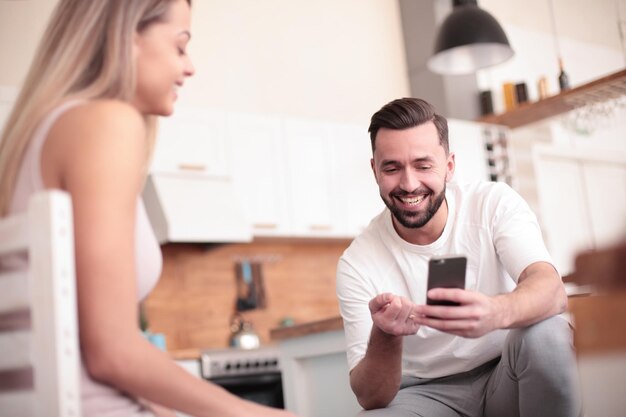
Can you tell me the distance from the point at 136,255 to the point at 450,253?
127 cm

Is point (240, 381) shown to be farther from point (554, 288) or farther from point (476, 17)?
point (554, 288)

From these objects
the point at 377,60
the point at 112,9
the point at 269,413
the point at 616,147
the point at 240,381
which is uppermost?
the point at 377,60

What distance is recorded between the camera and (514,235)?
222 cm

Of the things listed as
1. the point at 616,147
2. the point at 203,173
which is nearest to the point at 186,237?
the point at 203,173

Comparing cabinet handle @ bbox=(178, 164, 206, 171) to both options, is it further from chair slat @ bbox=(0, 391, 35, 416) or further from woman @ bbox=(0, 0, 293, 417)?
chair slat @ bbox=(0, 391, 35, 416)

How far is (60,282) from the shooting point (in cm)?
105

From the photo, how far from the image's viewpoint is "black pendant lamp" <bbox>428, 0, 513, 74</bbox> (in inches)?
191

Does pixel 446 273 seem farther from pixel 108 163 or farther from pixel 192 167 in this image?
pixel 192 167

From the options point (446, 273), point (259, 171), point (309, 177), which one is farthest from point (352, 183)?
point (446, 273)

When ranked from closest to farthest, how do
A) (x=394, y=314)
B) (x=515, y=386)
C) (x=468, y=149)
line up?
(x=394, y=314), (x=515, y=386), (x=468, y=149)

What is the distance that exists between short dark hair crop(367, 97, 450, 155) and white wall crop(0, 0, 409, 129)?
332cm

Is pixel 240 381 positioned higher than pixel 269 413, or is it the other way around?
pixel 269 413

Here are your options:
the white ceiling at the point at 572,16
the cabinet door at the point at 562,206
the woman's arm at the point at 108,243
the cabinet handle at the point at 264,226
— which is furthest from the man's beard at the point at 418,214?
the white ceiling at the point at 572,16

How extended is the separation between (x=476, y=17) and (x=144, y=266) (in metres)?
4.02
